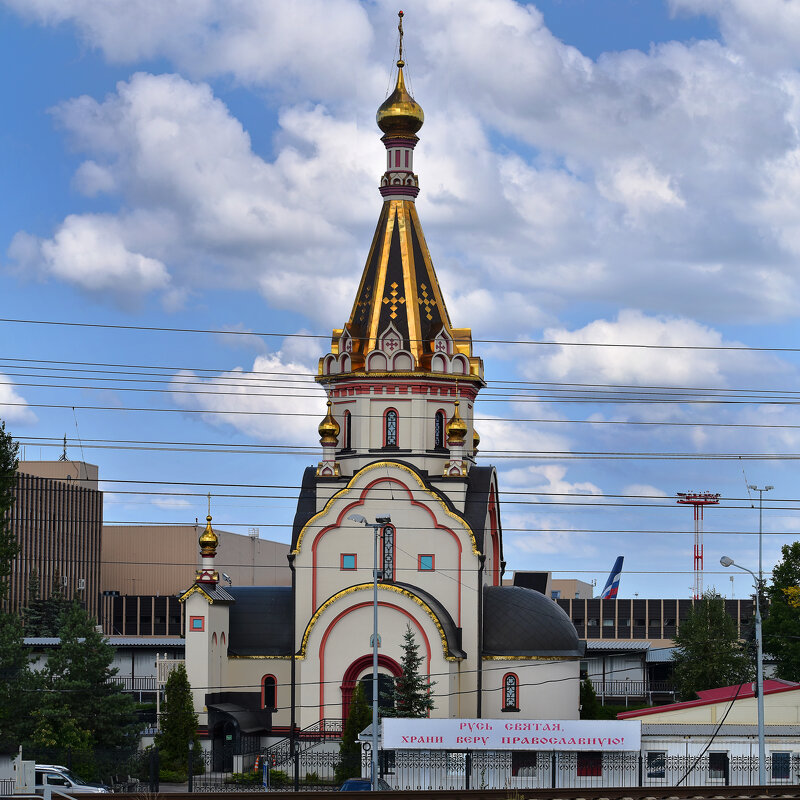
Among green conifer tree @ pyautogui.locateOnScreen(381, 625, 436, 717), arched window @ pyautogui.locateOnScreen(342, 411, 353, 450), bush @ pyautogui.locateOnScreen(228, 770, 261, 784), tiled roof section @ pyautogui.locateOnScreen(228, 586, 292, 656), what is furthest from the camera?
arched window @ pyautogui.locateOnScreen(342, 411, 353, 450)

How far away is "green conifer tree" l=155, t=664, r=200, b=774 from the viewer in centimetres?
4628

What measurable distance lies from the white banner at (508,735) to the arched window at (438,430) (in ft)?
46.1

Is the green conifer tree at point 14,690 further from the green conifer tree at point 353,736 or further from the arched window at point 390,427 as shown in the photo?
the arched window at point 390,427

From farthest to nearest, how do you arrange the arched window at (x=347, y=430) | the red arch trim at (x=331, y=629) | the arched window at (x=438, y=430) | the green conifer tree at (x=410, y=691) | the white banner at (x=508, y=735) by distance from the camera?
the arched window at (x=347, y=430), the arched window at (x=438, y=430), the red arch trim at (x=331, y=629), the green conifer tree at (x=410, y=691), the white banner at (x=508, y=735)

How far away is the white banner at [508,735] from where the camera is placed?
131 ft

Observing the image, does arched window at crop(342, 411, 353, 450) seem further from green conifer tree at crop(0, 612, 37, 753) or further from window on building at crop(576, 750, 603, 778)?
window on building at crop(576, 750, 603, 778)

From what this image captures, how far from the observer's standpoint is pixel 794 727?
41.9 metres

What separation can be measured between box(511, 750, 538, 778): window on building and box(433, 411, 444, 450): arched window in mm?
13739

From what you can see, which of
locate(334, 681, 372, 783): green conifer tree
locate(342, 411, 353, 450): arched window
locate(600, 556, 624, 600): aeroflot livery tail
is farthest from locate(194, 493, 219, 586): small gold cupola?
locate(600, 556, 624, 600): aeroflot livery tail

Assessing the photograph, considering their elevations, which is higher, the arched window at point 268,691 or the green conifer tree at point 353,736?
the arched window at point 268,691

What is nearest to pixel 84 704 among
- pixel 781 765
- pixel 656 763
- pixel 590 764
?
pixel 590 764

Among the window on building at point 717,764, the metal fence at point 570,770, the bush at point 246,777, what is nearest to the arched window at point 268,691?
the bush at point 246,777

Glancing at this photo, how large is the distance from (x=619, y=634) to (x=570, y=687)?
39518mm

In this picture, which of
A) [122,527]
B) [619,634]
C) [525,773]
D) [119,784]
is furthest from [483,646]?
[122,527]
